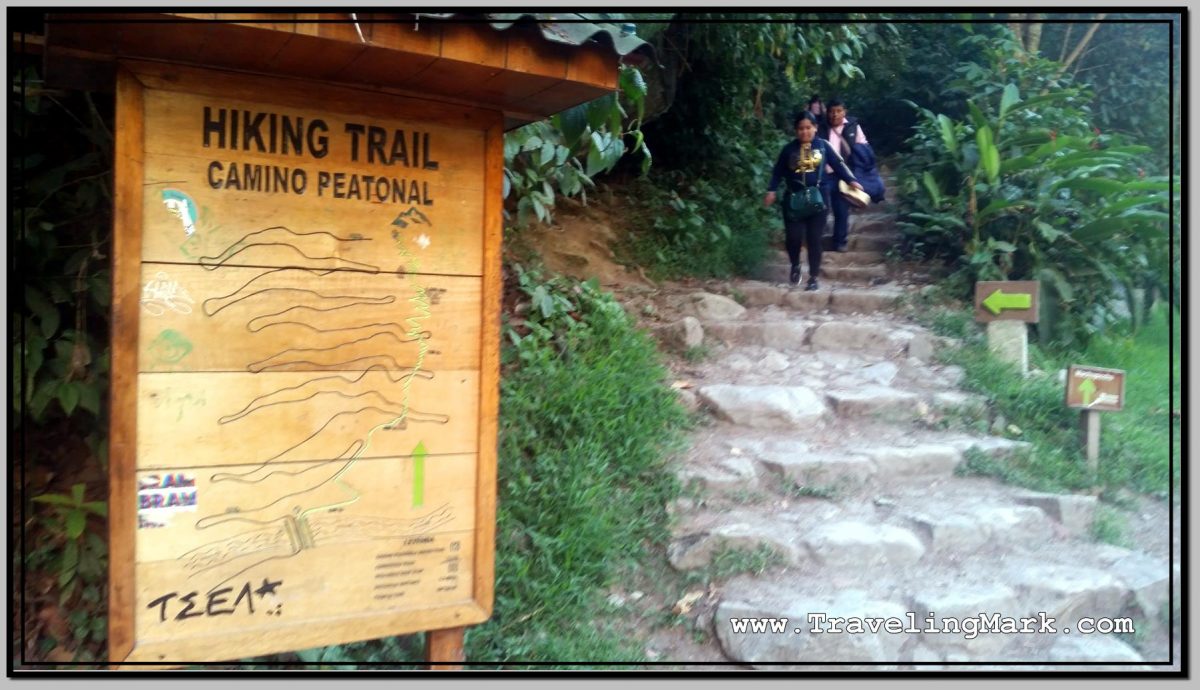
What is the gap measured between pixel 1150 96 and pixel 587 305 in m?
5.43

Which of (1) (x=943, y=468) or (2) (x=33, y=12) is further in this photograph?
(1) (x=943, y=468)

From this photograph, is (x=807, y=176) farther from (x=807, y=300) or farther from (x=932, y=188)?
(x=932, y=188)

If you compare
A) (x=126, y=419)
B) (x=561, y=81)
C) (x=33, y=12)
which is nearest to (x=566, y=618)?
(x=126, y=419)

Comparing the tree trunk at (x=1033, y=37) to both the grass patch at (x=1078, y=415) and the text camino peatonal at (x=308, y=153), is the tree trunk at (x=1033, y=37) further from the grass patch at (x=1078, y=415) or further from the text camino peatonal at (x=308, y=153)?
the text camino peatonal at (x=308, y=153)

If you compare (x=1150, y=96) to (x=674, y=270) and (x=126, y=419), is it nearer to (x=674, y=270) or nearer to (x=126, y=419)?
(x=674, y=270)

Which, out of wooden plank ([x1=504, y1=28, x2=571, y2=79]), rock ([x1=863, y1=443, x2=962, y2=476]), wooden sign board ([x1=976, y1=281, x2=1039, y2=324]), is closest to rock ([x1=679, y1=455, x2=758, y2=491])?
rock ([x1=863, y1=443, x2=962, y2=476])

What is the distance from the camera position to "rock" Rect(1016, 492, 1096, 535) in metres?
3.48

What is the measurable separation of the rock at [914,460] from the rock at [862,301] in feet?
6.38

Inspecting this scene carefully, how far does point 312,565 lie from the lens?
209 cm

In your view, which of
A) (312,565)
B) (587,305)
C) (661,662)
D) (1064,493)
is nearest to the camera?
(312,565)

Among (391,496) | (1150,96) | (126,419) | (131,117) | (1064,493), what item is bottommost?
(1064,493)

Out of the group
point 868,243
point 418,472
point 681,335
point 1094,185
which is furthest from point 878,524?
point 868,243

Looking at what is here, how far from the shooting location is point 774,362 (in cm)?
483

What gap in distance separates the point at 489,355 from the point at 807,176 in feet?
13.2
